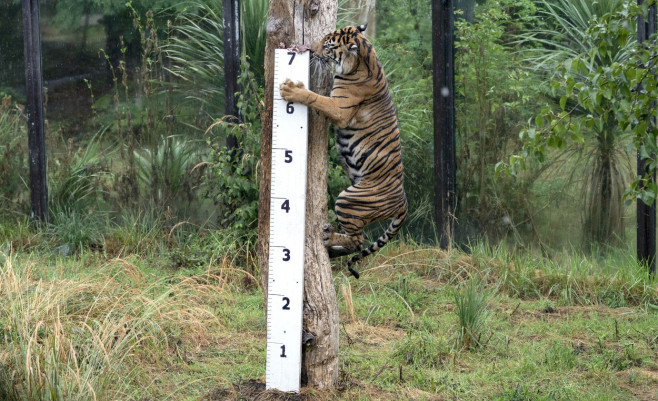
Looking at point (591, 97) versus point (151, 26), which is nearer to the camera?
point (591, 97)

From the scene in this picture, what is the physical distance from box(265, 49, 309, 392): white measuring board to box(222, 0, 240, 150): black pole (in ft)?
12.7

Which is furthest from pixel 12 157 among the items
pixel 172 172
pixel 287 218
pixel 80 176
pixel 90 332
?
pixel 287 218

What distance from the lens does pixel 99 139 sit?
8984mm

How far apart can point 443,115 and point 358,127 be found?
12.5ft

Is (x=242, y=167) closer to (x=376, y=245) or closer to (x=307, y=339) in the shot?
(x=376, y=245)

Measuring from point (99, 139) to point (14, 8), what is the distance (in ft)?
6.25

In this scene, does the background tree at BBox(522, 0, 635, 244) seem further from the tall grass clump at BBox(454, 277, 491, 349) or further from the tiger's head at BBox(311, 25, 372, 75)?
the tiger's head at BBox(311, 25, 372, 75)

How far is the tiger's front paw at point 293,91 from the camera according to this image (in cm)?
410

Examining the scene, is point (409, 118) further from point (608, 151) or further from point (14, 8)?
point (14, 8)

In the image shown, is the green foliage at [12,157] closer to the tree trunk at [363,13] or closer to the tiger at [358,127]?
the tree trunk at [363,13]

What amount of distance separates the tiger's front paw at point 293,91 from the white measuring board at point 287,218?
6 centimetres

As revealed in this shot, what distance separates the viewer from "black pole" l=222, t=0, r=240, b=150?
26.4ft

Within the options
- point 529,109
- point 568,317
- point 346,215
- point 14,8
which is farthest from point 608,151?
point 14,8

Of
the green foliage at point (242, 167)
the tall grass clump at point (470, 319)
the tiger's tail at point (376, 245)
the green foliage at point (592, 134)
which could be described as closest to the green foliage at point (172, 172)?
the green foliage at point (242, 167)
